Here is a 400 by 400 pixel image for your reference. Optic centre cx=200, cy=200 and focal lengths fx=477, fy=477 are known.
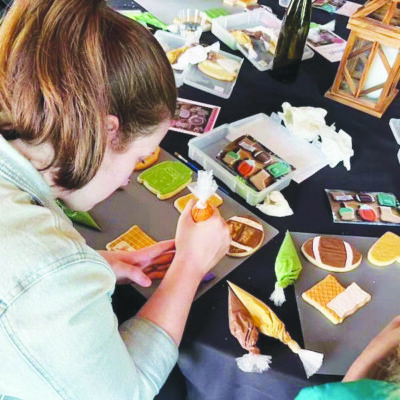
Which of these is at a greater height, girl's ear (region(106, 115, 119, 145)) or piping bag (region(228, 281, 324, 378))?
girl's ear (region(106, 115, 119, 145))

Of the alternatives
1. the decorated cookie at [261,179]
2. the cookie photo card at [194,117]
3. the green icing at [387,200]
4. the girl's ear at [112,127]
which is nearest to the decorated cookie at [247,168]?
the decorated cookie at [261,179]

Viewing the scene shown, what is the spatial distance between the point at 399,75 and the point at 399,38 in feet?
0.56

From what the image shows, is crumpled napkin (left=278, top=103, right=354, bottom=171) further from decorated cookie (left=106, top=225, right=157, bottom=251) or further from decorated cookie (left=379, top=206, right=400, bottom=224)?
decorated cookie (left=106, top=225, right=157, bottom=251)

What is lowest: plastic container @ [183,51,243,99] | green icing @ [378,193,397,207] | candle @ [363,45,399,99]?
green icing @ [378,193,397,207]

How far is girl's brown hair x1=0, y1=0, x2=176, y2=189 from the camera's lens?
1.90 feet

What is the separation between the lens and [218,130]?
1093 millimetres

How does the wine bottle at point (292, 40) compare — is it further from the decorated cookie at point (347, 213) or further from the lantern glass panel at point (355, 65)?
the decorated cookie at point (347, 213)

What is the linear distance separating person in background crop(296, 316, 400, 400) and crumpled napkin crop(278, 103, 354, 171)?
1.51ft

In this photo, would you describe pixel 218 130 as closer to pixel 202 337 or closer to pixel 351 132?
pixel 351 132

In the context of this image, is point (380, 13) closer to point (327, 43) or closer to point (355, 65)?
point (355, 65)

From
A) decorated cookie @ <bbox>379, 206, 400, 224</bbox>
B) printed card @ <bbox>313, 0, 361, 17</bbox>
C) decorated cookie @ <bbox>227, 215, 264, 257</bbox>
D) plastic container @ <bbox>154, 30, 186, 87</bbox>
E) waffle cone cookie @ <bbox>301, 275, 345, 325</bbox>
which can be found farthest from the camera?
printed card @ <bbox>313, 0, 361, 17</bbox>

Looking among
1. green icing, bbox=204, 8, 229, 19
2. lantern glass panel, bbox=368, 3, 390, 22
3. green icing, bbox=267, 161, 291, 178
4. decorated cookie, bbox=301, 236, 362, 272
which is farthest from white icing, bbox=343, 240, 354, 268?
green icing, bbox=204, 8, 229, 19

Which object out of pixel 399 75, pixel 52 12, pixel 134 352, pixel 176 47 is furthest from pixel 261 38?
pixel 134 352

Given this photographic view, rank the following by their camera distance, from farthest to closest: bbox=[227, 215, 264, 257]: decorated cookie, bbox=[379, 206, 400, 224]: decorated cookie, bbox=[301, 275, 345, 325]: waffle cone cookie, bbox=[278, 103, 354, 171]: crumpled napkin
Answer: bbox=[278, 103, 354, 171]: crumpled napkin, bbox=[379, 206, 400, 224]: decorated cookie, bbox=[227, 215, 264, 257]: decorated cookie, bbox=[301, 275, 345, 325]: waffle cone cookie
